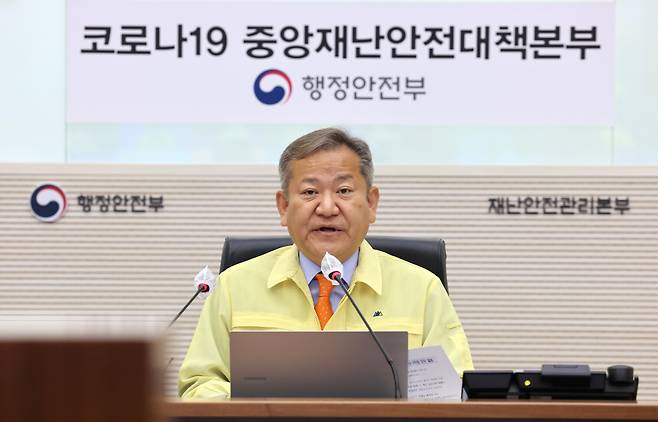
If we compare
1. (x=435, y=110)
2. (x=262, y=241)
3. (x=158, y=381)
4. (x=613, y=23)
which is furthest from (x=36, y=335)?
(x=613, y=23)

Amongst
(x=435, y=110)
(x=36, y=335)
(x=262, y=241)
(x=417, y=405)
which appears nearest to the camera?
(x=36, y=335)

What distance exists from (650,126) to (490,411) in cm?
321

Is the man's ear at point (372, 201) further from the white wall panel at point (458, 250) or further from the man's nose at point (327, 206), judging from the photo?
the white wall panel at point (458, 250)

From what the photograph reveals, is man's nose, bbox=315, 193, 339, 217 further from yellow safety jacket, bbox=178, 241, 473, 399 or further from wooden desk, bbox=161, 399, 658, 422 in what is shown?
wooden desk, bbox=161, 399, 658, 422

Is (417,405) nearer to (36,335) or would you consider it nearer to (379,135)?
(36,335)

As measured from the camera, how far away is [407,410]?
1.40 m

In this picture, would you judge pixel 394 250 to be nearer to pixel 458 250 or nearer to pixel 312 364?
pixel 312 364

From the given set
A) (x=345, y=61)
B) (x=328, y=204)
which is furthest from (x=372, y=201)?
(x=345, y=61)

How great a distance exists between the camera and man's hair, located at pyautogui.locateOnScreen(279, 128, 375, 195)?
97.7 inches

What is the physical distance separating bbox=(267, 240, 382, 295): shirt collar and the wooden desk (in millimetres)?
1002

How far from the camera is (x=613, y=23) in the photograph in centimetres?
432

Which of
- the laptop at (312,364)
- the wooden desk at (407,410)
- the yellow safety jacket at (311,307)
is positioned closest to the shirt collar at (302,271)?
the yellow safety jacket at (311,307)

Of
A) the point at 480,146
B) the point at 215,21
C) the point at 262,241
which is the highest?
the point at 215,21

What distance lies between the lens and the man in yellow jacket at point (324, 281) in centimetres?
239
